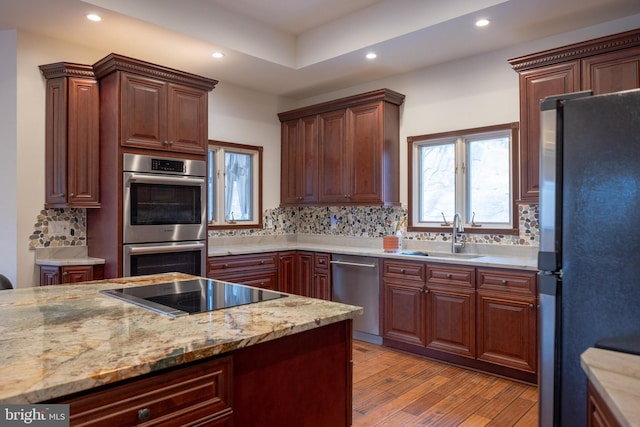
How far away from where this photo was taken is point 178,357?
44.1 inches

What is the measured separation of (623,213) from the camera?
4.69 ft

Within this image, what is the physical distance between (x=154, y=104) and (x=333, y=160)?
6.17ft

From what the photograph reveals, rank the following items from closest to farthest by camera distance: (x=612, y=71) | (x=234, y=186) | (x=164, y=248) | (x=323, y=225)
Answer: (x=612, y=71), (x=164, y=248), (x=234, y=186), (x=323, y=225)

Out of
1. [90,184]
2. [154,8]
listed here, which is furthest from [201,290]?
[154,8]

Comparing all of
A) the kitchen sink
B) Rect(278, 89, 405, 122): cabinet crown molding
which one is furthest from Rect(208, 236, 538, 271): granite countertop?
Rect(278, 89, 405, 122): cabinet crown molding

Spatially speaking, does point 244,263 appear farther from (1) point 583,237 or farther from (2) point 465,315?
(1) point 583,237

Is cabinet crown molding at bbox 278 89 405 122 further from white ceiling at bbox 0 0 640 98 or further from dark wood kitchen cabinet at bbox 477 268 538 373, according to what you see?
dark wood kitchen cabinet at bbox 477 268 538 373

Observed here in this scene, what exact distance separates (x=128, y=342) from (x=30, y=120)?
3057mm

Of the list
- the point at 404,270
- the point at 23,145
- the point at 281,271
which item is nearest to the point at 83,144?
the point at 23,145

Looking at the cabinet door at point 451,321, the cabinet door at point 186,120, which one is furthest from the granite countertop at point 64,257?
the cabinet door at point 451,321

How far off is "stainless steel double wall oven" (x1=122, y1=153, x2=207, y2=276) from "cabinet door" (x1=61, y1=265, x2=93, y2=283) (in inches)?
11.4

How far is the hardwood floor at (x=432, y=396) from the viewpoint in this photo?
2586 mm

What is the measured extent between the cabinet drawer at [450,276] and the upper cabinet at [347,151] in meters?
0.95

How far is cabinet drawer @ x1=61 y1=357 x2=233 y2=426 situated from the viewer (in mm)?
1000
